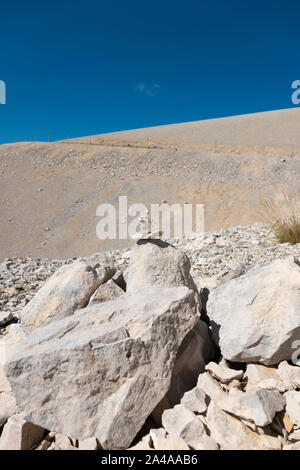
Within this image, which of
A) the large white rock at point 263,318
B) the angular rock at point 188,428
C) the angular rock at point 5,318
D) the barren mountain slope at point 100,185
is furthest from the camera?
the barren mountain slope at point 100,185

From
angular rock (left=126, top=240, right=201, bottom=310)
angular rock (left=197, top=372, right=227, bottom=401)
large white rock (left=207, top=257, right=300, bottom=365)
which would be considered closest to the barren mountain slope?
angular rock (left=126, top=240, right=201, bottom=310)

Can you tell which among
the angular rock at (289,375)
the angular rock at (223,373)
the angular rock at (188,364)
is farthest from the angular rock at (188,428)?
the angular rock at (289,375)

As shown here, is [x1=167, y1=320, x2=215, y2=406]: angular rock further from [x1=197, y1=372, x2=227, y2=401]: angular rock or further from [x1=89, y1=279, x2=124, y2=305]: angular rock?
[x1=89, y1=279, x2=124, y2=305]: angular rock

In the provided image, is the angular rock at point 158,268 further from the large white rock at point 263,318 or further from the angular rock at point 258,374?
the angular rock at point 258,374

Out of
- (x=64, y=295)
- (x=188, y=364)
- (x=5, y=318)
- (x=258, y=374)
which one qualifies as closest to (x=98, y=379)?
(x=188, y=364)

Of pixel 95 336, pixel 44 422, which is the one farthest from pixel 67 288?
pixel 44 422

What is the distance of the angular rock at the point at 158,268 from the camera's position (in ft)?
9.01

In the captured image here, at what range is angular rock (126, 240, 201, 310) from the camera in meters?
2.75

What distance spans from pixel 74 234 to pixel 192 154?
9495 mm

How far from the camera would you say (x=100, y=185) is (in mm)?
16547

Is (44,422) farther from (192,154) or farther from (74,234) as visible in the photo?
(192,154)

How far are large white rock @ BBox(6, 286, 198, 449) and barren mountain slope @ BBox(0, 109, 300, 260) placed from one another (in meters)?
10.4

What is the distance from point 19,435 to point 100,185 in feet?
50.7

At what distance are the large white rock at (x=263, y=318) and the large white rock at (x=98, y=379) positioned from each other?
57cm
